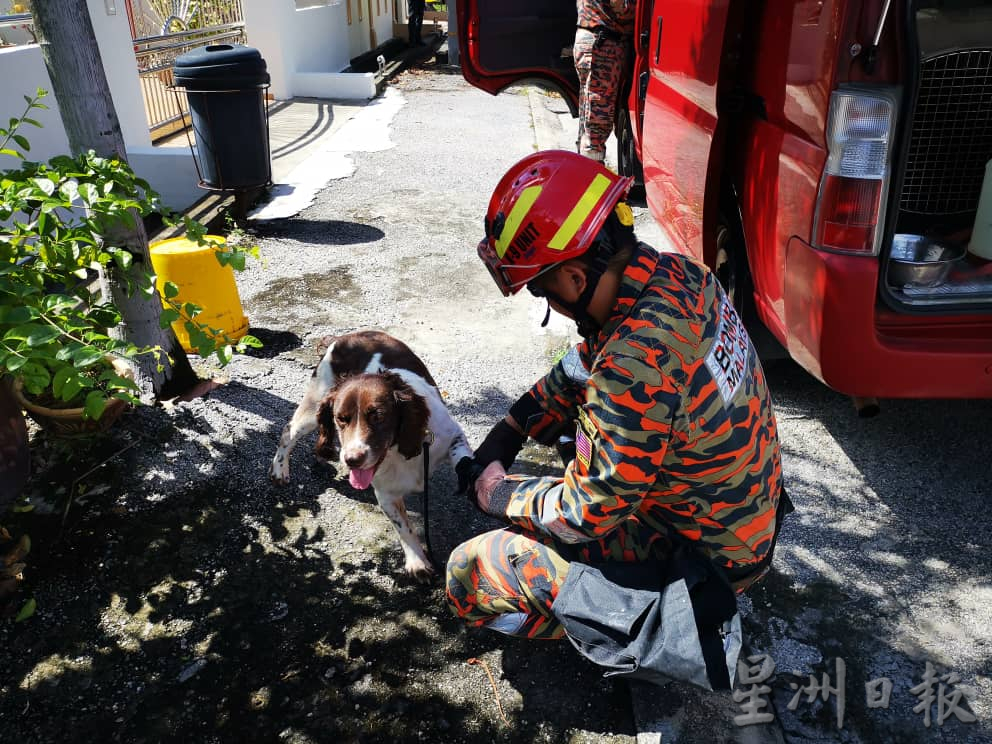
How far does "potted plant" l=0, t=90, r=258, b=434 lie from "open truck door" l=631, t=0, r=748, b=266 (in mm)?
2172

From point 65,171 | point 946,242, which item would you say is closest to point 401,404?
point 65,171

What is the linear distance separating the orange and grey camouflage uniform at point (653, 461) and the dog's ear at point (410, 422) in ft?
2.13

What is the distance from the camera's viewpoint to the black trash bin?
6.23m

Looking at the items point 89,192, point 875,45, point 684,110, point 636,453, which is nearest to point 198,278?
point 89,192

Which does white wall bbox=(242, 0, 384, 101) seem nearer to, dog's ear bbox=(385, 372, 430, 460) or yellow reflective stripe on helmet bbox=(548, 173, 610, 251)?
dog's ear bbox=(385, 372, 430, 460)

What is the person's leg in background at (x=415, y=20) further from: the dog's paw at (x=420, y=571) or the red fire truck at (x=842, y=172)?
the dog's paw at (x=420, y=571)

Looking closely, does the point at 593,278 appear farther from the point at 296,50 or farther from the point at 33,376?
the point at 296,50

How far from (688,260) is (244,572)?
2060mm

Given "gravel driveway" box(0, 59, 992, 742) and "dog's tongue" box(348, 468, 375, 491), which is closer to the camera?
"gravel driveway" box(0, 59, 992, 742)

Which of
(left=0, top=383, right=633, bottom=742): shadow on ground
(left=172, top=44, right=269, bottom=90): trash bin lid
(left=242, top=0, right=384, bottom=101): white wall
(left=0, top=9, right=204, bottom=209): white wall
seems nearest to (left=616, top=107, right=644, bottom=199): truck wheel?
(left=172, top=44, right=269, bottom=90): trash bin lid

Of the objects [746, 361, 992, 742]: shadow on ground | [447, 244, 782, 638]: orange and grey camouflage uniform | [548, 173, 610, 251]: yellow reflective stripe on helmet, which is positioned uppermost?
[548, 173, 610, 251]: yellow reflective stripe on helmet

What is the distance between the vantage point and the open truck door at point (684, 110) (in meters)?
3.41

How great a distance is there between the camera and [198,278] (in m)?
4.36

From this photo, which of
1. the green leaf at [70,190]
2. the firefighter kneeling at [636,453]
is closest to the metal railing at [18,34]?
the green leaf at [70,190]
